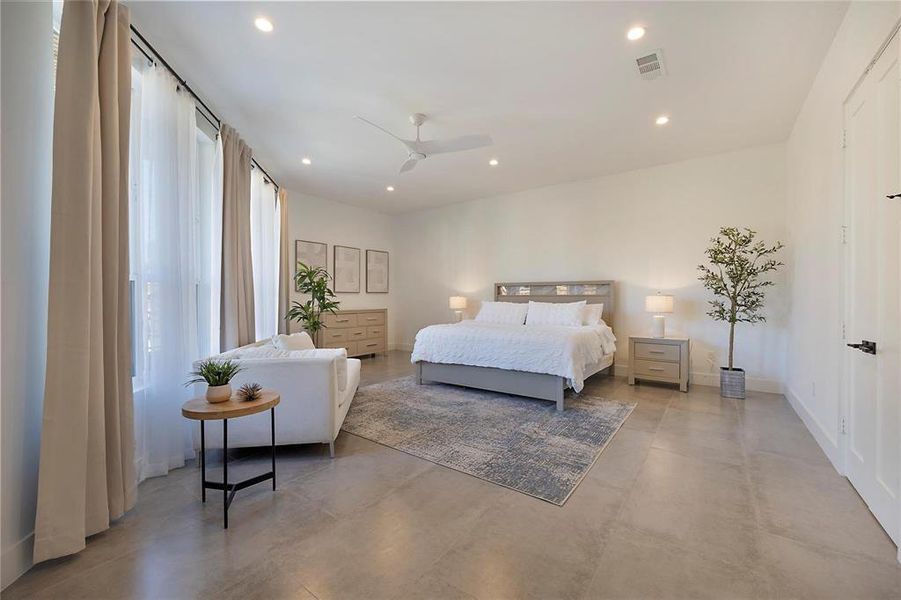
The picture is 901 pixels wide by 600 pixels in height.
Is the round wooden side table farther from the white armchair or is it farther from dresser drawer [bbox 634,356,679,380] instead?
dresser drawer [bbox 634,356,679,380]

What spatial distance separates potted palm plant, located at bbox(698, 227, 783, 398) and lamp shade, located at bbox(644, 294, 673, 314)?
0.50 m

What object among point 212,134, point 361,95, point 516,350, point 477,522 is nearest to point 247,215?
point 212,134

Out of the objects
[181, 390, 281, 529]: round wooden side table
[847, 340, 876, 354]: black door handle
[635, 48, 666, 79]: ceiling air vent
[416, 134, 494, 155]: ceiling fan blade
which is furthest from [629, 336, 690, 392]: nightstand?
[181, 390, 281, 529]: round wooden side table

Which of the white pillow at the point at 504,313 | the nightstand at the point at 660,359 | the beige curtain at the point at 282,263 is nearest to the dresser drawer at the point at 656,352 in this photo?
the nightstand at the point at 660,359

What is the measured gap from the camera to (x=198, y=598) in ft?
4.59

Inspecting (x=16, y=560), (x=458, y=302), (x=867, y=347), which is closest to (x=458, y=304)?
(x=458, y=302)

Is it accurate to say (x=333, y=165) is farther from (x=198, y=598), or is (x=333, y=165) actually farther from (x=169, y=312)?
(x=198, y=598)

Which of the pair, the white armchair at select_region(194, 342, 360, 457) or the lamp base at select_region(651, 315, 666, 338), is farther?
the lamp base at select_region(651, 315, 666, 338)

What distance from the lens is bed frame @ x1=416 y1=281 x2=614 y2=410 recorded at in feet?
13.0

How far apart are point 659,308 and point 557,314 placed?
4.26ft

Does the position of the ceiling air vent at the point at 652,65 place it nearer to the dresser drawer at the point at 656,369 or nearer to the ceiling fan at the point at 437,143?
the ceiling fan at the point at 437,143

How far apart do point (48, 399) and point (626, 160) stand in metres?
5.88

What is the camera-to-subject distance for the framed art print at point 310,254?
6379 mm

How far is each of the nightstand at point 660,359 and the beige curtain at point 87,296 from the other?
16.9ft
